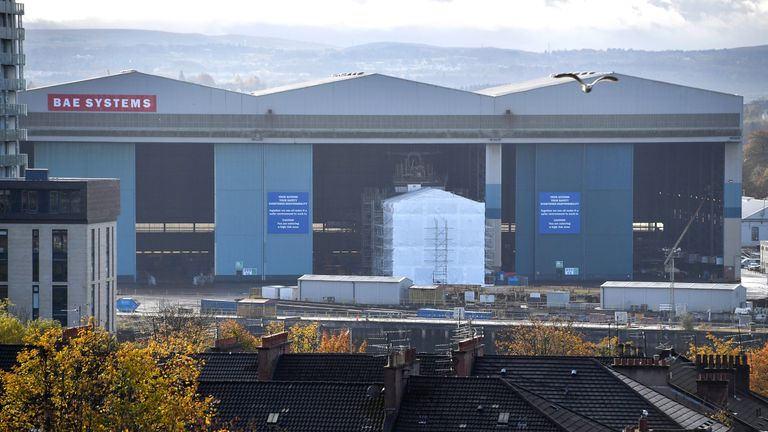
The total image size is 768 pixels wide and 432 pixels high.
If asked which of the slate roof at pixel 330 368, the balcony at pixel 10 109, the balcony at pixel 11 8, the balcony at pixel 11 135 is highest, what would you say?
the balcony at pixel 11 8

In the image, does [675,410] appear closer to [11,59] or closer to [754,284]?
[11,59]

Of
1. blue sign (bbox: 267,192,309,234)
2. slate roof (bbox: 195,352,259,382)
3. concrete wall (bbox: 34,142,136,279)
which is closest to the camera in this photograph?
slate roof (bbox: 195,352,259,382)

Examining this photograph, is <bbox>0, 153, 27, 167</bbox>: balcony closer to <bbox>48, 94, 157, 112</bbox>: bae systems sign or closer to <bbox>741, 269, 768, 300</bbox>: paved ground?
<bbox>48, 94, 157, 112</bbox>: bae systems sign

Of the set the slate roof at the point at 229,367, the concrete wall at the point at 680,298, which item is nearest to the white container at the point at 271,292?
the concrete wall at the point at 680,298

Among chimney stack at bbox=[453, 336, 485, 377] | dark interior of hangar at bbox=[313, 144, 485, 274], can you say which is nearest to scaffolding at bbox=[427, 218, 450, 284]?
dark interior of hangar at bbox=[313, 144, 485, 274]

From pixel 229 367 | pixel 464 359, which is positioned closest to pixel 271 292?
pixel 229 367

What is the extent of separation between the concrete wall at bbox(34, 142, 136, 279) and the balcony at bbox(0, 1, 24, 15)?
30.8 m

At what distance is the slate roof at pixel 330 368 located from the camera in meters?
53.3

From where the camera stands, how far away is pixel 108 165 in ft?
423

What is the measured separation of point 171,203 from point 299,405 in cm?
9154

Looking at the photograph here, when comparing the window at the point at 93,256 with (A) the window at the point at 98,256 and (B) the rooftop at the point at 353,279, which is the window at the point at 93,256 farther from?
(B) the rooftop at the point at 353,279

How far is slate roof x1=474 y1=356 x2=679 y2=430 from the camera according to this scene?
4781 cm

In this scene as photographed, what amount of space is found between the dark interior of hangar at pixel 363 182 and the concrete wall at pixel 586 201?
16.4 feet

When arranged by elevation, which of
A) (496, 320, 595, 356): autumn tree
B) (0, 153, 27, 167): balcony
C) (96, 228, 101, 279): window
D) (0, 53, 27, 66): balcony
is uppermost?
(0, 53, 27, 66): balcony
